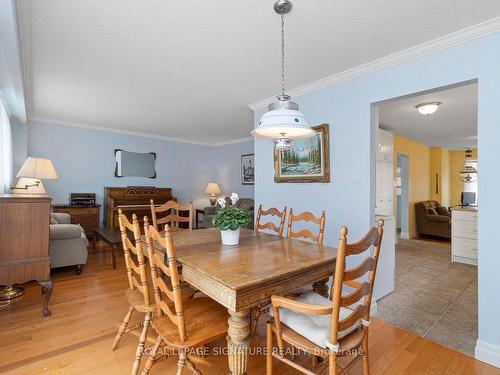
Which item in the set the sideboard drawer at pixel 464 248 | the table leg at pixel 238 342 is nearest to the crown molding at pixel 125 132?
the sideboard drawer at pixel 464 248

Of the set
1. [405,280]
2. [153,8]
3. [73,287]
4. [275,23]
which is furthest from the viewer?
[405,280]

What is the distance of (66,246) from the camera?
335cm

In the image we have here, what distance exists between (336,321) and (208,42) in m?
2.20

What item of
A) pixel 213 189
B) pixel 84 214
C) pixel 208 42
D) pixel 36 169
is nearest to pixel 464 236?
pixel 208 42

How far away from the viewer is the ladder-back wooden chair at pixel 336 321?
1.12 m

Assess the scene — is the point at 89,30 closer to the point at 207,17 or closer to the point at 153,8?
the point at 153,8

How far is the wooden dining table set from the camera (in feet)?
4.15

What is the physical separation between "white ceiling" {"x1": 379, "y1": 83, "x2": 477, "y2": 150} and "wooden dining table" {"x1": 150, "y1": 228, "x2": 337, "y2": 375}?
1913 mm

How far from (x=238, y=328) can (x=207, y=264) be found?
38cm

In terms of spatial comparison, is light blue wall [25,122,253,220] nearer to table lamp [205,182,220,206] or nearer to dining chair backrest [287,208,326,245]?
table lamp [205,182,220,206]

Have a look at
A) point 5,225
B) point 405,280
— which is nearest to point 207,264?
point 5,225

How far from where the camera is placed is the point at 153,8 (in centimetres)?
177

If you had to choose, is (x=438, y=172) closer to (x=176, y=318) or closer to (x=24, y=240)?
(x=176, y=318)

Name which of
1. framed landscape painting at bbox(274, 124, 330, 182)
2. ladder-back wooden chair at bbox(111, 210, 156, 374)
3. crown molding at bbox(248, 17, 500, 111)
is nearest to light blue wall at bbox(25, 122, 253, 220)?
framed landscape painting at bbox(274, 124, 330, 182)
